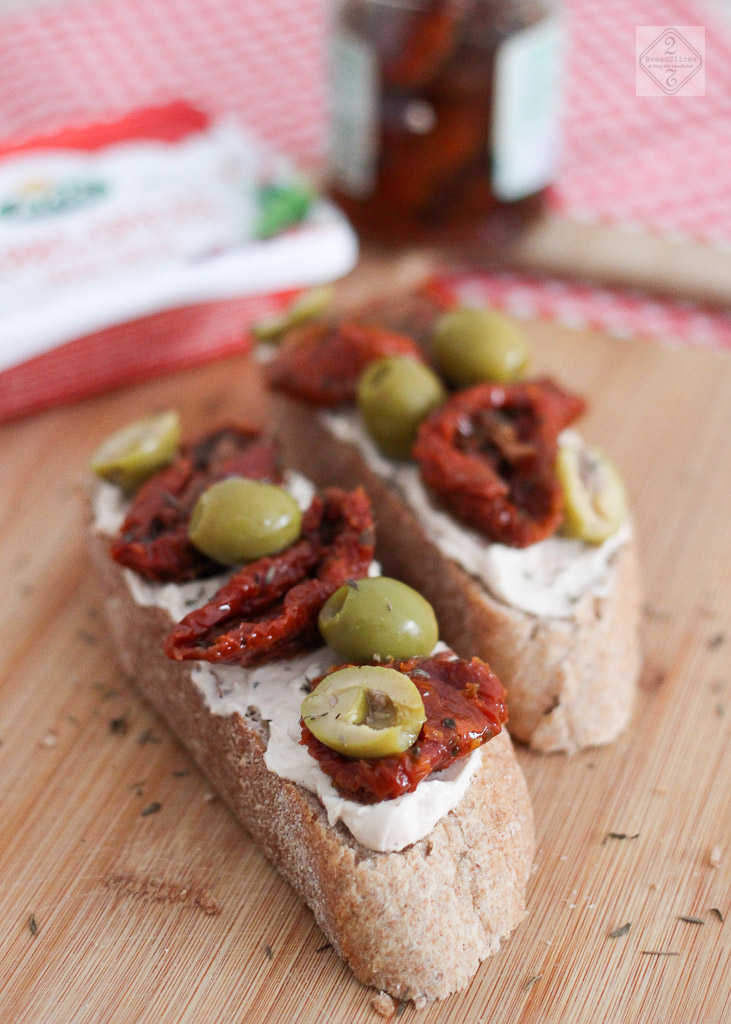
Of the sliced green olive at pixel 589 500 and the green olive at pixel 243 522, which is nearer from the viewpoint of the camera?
the green olive at pixel 243 522

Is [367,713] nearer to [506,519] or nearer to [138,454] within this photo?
[506,519]

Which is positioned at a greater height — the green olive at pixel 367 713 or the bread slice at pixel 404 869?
the green olive at pixel 367 713

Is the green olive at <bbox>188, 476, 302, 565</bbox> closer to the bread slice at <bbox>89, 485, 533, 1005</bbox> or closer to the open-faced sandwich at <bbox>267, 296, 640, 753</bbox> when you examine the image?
the bread slice at <bbox>89, 485, 533, 1005</bbox>

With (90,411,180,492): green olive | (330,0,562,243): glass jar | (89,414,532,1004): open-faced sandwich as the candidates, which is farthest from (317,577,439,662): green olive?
(330,0,562,243): glass jar

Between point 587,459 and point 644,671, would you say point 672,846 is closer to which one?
point 644,671

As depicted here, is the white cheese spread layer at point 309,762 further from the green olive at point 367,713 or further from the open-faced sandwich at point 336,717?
the green olive at point 367,713

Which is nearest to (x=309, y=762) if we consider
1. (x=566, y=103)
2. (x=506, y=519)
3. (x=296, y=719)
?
(x=296, y=719)

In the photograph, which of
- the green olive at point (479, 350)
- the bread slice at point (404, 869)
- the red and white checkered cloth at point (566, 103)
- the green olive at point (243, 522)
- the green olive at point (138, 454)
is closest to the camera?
the bread slice at point (404, 869)

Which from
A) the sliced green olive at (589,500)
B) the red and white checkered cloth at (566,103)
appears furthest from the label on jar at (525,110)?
the sliced green olive at (589,500)
